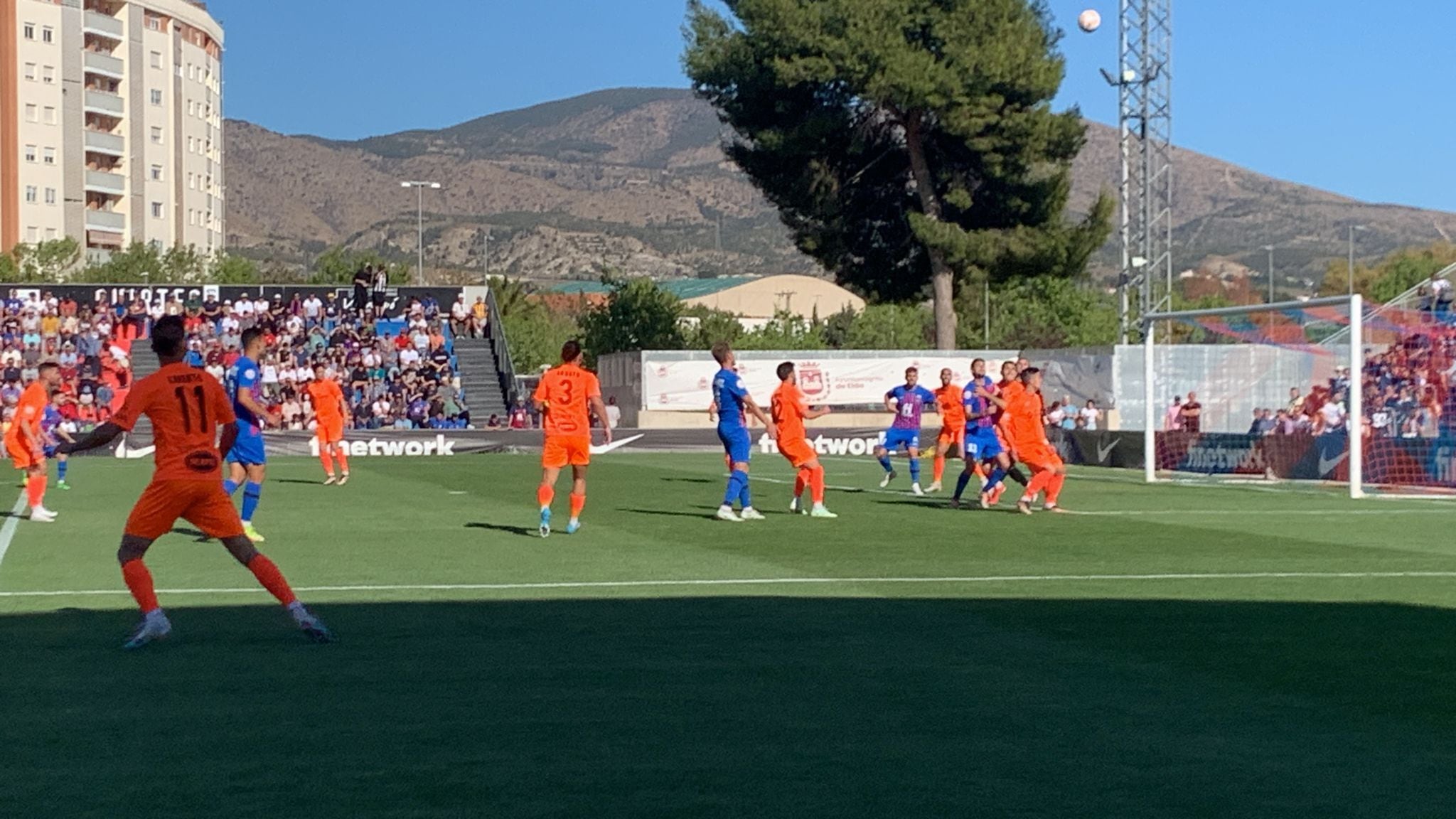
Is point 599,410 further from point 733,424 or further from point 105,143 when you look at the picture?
point 105,143

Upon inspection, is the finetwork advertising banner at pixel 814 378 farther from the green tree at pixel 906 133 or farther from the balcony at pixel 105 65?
the balcony at pixel 105 65

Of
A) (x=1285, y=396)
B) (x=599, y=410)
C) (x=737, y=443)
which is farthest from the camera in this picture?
(x=1285, y=396)

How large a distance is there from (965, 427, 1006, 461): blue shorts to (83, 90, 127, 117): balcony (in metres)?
93.9

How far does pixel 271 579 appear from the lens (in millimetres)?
10102

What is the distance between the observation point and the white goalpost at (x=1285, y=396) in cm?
2591

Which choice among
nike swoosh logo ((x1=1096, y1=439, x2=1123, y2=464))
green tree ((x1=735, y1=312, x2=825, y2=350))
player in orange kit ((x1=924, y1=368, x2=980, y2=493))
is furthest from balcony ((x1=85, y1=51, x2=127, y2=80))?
player in orange kit ((x1=924, y1=368, x2=980, y2=493))

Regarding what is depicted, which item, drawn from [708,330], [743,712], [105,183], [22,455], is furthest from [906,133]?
[105,183]

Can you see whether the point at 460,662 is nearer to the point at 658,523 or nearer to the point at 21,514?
the point at 658,523

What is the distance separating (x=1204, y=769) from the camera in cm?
Result: 670

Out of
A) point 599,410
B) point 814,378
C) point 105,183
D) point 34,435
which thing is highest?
point 105,183

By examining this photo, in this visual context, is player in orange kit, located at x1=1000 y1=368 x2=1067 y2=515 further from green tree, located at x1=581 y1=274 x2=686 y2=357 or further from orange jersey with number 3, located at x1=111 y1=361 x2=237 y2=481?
green tree, located at x1=581 y1=274 x2=686 y2=357

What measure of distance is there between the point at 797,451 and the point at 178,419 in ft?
36.9

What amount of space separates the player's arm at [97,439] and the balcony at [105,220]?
103 metres

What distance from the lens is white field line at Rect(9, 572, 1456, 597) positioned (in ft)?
42.2
